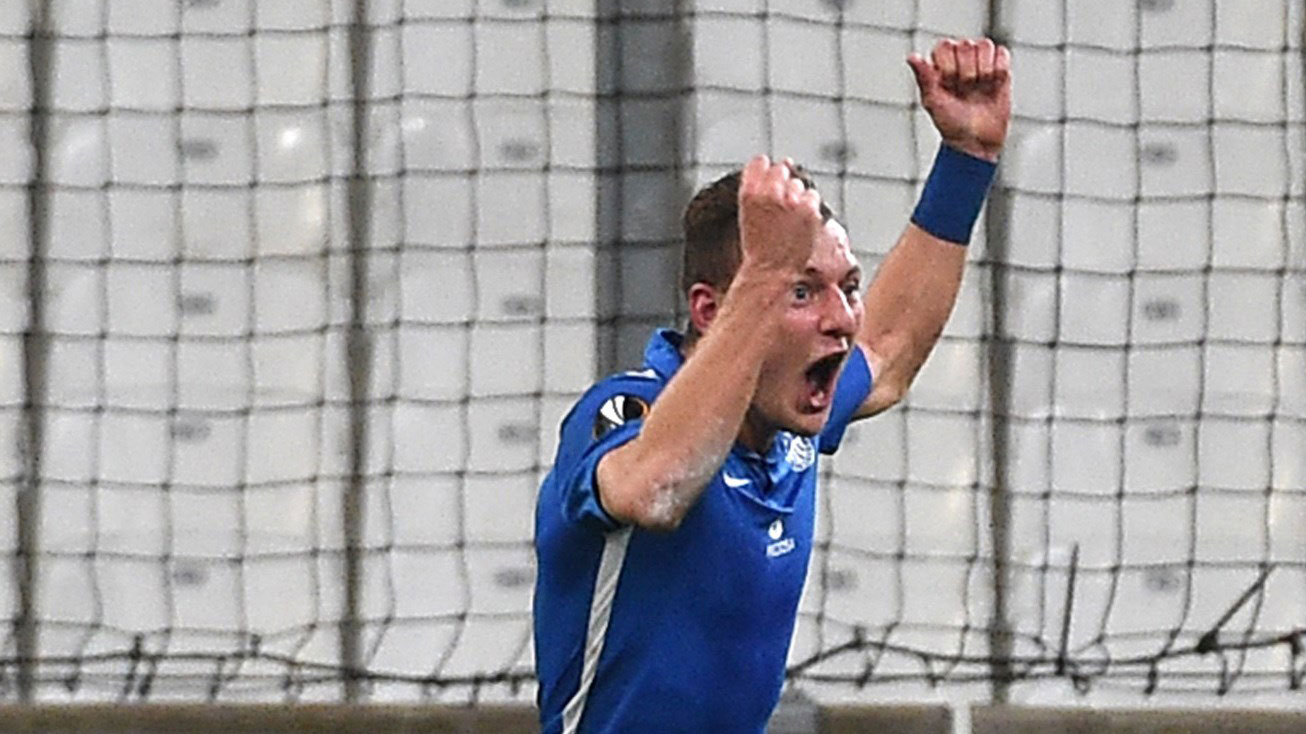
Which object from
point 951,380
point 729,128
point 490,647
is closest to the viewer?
point 490,647

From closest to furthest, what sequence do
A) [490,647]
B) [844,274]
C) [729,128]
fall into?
[844,274] < [490,647] < [729,128]

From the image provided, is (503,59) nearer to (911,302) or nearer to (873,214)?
(873,214)

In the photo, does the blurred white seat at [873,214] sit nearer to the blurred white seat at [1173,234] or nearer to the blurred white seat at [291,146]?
the blurred white seat at [1173,234]

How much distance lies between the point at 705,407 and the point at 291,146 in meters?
2.67

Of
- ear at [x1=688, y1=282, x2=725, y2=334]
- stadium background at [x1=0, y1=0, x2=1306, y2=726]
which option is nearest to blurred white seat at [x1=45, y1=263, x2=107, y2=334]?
stadium background at [x1=0, y1=0, x2=1306, y2=726]

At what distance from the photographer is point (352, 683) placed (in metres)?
4.59

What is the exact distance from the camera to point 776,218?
94.7 inches

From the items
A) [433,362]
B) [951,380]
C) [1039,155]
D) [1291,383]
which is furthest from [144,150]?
[1291,383]

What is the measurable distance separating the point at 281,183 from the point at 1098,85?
151 cm

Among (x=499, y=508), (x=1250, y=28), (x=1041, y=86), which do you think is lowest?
(x=499, y=508)

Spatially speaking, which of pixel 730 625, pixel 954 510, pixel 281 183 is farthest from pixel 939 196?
pixel 281 183

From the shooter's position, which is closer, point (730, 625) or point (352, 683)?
point (730, 625)

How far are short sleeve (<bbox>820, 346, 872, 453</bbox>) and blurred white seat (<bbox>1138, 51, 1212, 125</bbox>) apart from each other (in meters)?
2.02

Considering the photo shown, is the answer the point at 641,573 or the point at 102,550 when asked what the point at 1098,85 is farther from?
the point at 641,573
